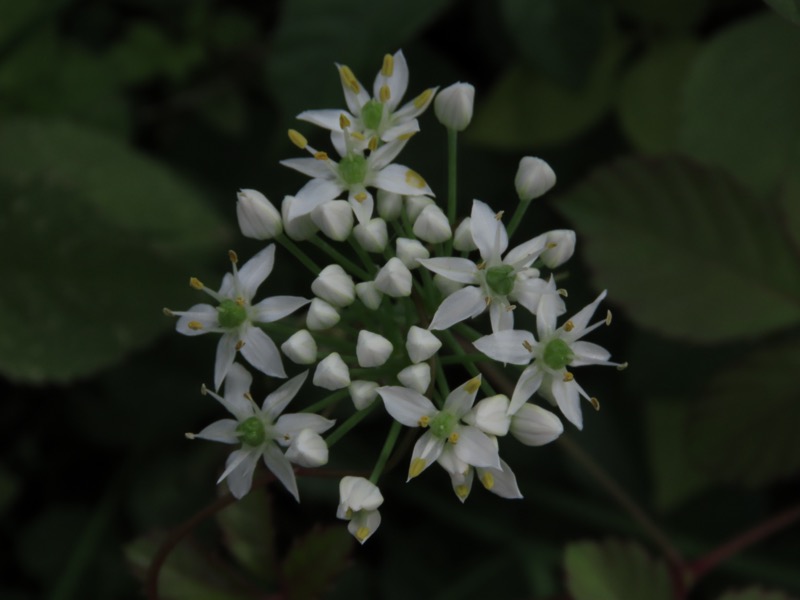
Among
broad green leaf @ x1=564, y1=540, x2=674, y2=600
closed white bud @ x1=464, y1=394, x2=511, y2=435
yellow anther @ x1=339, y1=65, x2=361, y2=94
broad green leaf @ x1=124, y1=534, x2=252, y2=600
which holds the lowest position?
broad green leaf @ x1=124, y1=534, x2=252, y2=600

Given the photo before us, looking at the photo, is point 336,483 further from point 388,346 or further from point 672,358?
point 388,346

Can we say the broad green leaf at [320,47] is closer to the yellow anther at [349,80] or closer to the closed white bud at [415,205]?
the yellow anther at [349,80]

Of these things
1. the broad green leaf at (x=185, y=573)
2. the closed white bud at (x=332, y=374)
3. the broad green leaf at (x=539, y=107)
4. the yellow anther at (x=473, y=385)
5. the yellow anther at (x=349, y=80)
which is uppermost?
the yellow anther at (x=349, y=80)

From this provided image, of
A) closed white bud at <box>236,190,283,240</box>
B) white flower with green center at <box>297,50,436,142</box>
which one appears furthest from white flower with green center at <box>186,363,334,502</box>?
white flower with green center at <box>297,50,436,142</box>

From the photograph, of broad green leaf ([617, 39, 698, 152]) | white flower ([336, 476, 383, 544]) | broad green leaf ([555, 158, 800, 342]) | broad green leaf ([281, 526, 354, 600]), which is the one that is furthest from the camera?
broad green leaf ([617, 39, 698, 152])

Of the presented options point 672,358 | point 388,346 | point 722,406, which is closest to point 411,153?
point 672,358

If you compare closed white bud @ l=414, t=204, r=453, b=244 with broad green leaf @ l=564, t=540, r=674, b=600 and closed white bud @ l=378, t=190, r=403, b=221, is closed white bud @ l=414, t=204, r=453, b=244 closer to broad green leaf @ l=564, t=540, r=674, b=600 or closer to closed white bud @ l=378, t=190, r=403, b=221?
closed white bud @ l=378, t=190, r=403, b=221

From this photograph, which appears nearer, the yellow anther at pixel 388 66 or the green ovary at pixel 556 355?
the green ovary at pixel 556 355

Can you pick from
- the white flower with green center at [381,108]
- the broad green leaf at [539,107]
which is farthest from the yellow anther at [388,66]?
the broad green leaf at [539,107]
